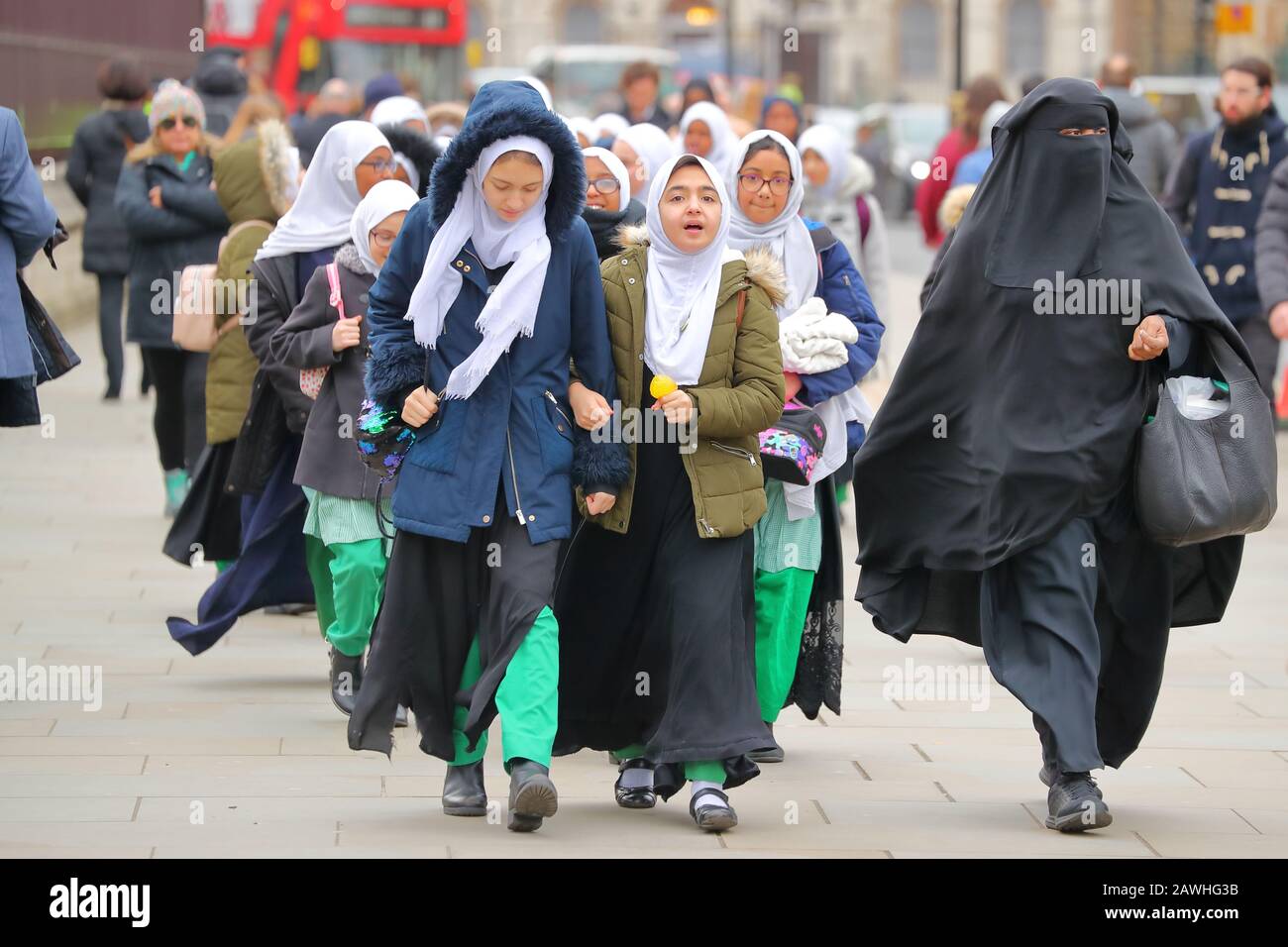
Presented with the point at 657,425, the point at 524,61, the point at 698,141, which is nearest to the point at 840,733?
the point at 657,425

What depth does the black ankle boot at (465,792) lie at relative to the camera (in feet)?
19.4

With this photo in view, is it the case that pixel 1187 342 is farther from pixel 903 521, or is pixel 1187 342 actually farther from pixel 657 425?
pixel 657 425

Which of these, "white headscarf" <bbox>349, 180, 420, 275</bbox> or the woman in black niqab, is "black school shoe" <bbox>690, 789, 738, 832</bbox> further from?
"white headscarf" <bbox>349, 180, 420, 275</bbox>

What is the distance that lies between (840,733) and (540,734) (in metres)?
1.84

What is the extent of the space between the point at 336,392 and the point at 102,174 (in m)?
8.23

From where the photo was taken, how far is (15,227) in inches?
281

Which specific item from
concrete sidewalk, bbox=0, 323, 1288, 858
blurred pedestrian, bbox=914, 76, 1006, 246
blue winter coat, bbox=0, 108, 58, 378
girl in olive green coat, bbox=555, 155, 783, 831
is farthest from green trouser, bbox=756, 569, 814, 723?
blurred pedestrian, bbox=914, 76, 1006, 246

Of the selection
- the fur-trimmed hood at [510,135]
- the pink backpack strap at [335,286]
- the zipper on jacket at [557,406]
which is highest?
the fur-trimmed hood at [510,135]

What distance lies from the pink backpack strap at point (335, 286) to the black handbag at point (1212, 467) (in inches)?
95.1

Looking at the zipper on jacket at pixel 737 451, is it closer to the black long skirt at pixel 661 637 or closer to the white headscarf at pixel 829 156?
the black long skirt at pixel 661 637

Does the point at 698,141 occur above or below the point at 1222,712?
above

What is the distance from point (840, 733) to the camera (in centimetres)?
725

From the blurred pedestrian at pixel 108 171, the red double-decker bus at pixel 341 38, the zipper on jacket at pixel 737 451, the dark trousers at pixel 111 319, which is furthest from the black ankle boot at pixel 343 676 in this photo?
the red double-decker bus at pixel 341 38

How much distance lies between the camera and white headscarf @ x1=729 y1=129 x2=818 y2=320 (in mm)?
6922
